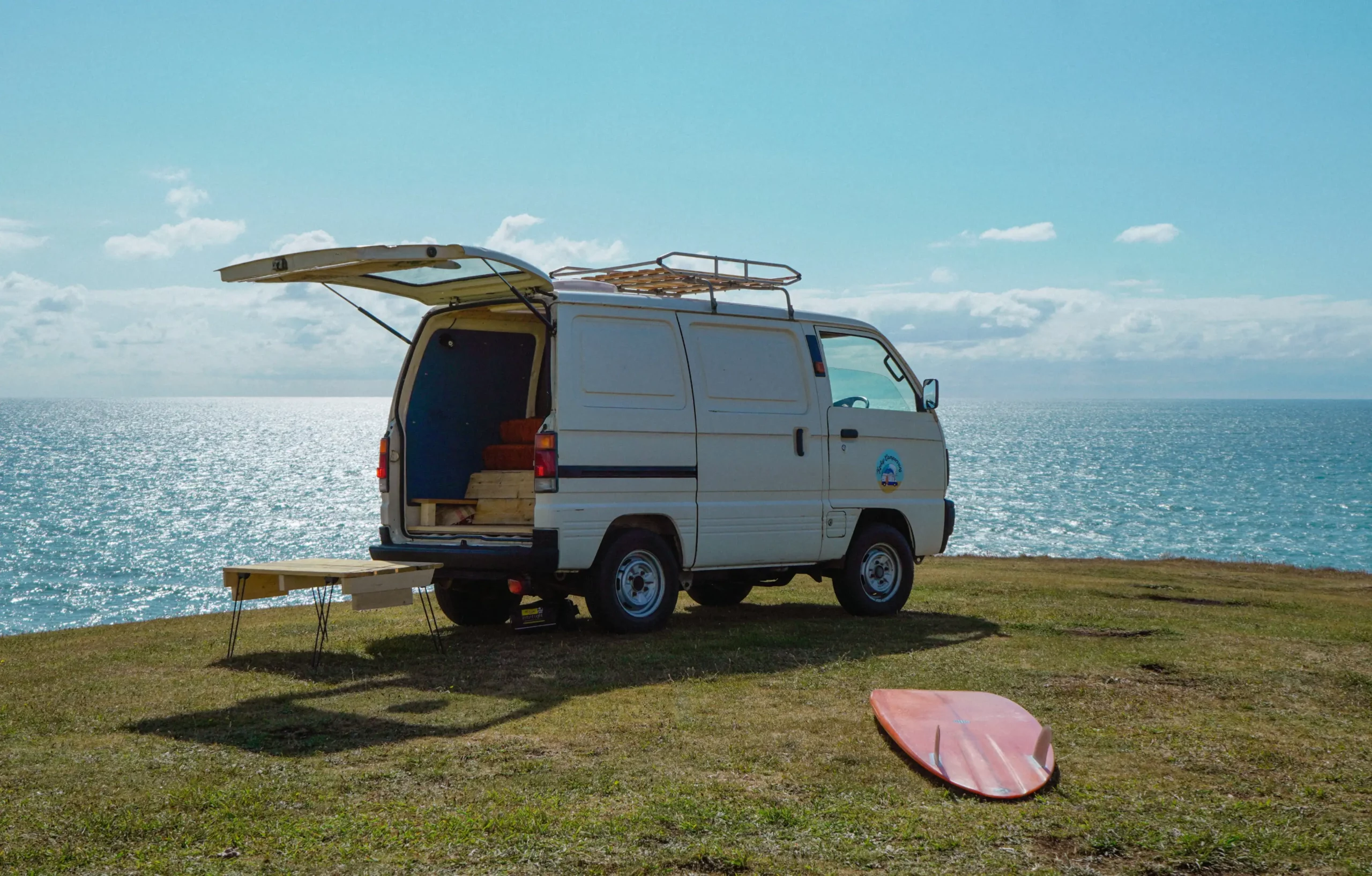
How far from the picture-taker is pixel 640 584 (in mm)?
9828

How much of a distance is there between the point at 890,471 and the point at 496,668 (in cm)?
440

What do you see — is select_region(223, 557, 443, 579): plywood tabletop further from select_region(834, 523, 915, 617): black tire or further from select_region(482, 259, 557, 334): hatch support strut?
select_region(834, 523, 915, 617): black tire

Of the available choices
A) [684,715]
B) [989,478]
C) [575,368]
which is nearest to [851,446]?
[575,368]

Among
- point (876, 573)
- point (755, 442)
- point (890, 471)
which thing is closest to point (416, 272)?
point (755, 442)

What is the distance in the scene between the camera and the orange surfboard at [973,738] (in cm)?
561

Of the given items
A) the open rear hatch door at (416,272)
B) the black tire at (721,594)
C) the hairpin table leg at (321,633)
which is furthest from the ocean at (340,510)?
the open rear hatch door at (416,272)

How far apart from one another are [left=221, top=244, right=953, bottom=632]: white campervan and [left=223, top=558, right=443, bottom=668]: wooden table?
802 millimetres

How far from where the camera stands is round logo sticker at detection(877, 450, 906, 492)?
1135 centimetres

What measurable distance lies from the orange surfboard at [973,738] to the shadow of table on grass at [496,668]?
1645 millimetres

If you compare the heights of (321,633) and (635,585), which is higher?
(635,585)

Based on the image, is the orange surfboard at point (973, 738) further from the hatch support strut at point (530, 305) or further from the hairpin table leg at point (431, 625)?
the hatch support strut at point (530, 305)

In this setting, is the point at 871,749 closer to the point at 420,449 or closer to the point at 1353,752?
the point at 1353,752

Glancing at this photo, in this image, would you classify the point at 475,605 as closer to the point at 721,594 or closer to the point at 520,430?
the point at 520,430

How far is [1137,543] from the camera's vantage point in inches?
1889
